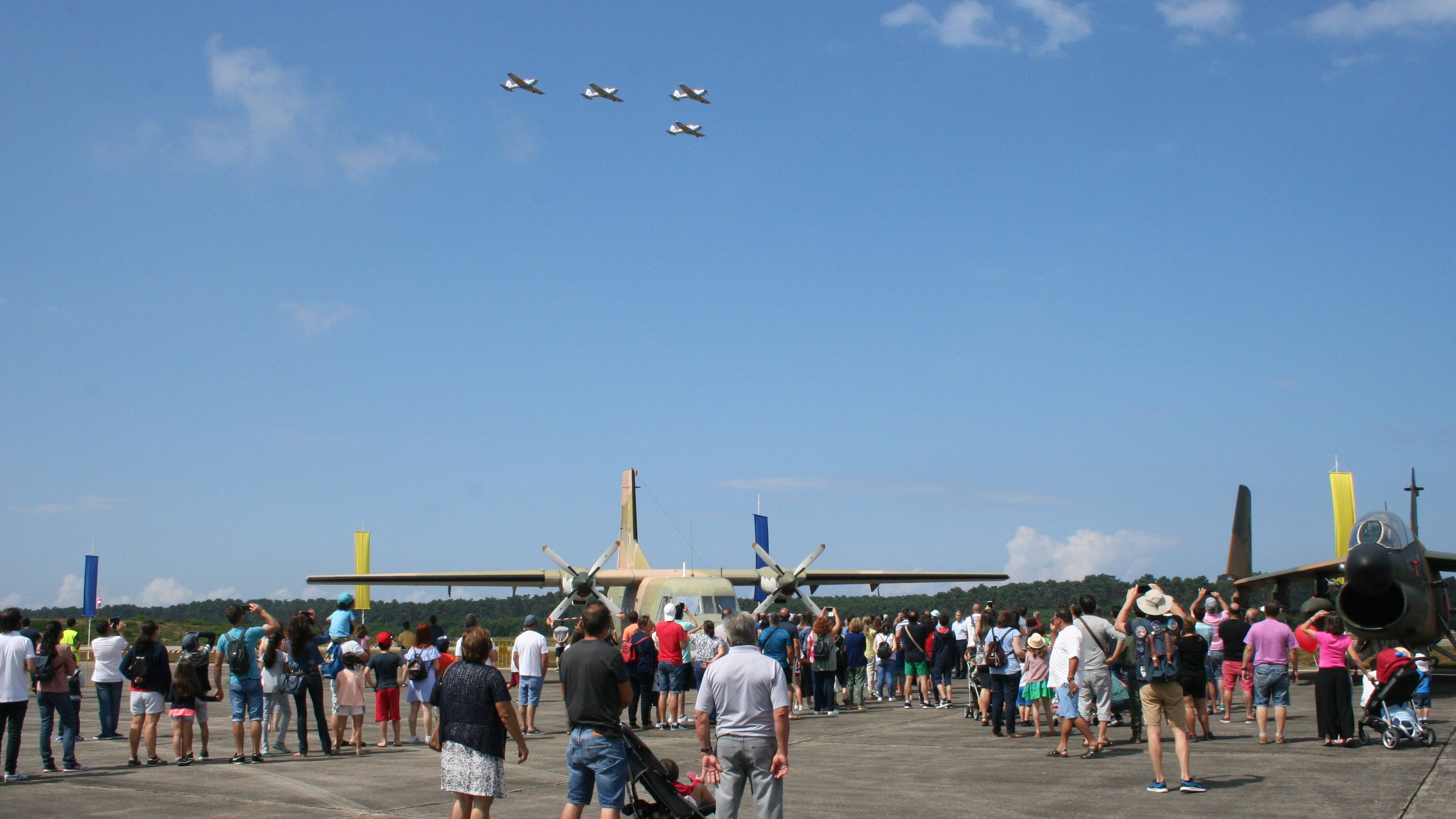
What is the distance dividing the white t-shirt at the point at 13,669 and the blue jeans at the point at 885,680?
517 inches

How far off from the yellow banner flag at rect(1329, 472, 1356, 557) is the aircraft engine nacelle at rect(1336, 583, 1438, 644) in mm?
14888

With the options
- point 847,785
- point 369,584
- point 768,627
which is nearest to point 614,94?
point 369,584

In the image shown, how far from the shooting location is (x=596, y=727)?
620cm

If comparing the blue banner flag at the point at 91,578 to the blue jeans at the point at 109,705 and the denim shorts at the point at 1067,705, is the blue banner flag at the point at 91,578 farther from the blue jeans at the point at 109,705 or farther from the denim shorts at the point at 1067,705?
the denim shorts at the point at 1067,705

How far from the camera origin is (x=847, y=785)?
9.35 meters

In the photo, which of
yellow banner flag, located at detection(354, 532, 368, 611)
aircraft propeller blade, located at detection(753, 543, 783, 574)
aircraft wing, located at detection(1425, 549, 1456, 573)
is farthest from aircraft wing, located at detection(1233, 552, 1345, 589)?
yellow banner flag, located at detection(354, 532, 368, 611)

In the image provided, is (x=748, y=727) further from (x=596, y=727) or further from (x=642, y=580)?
(x=642, y=580)

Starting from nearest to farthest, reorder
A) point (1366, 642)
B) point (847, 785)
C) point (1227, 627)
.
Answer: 1. point (847, 785)
2. point (1227, 627)
3. point (1366, 642)

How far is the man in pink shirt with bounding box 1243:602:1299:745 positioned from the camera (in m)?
11.3

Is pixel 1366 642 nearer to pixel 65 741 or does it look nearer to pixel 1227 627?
pixel 1227 627

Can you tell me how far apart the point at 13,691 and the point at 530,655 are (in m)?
5.40

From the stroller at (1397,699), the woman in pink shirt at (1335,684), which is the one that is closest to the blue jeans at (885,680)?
the woman in pink shirt at (1335,684)

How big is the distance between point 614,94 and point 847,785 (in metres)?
28.9

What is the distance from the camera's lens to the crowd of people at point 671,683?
616cm
